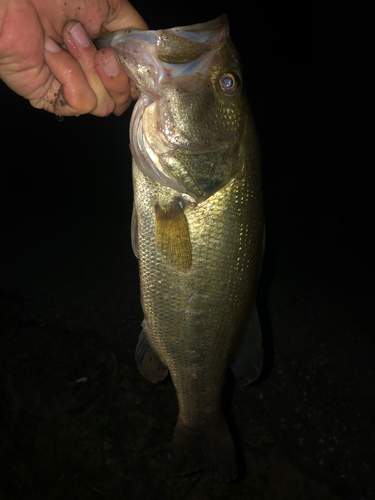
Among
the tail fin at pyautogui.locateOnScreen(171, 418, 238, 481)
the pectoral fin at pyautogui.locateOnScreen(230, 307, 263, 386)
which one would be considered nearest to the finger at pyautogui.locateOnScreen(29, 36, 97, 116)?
the pectoral fin at pyautogui.locateOnScreen(230, 307, 263, 386)

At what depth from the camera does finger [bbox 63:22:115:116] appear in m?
1.51

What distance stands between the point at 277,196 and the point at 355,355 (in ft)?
13.3

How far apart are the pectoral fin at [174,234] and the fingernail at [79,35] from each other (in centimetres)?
80

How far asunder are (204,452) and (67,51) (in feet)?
7.18

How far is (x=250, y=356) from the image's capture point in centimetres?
181

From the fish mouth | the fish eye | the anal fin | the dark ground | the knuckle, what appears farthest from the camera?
the dark ground

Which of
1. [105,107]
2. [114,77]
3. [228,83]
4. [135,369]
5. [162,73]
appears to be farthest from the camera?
[135,369]

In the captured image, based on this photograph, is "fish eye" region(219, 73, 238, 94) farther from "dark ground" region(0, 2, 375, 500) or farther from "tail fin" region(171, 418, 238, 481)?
"dark ground" region(0, 2, 375, 500)

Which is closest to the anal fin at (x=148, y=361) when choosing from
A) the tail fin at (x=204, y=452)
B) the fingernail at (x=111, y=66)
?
the tail fin at (x=204, y=452)

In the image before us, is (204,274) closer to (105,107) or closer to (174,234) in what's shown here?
(174,234)

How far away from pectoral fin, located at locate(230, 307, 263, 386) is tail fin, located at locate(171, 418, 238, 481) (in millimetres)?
355

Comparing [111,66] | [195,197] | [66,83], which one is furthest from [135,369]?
[111,66]

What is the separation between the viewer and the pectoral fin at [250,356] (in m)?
1.79

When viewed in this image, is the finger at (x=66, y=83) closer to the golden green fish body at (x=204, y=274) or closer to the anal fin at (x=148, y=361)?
the golden green fish body at (x=204, y=274)
